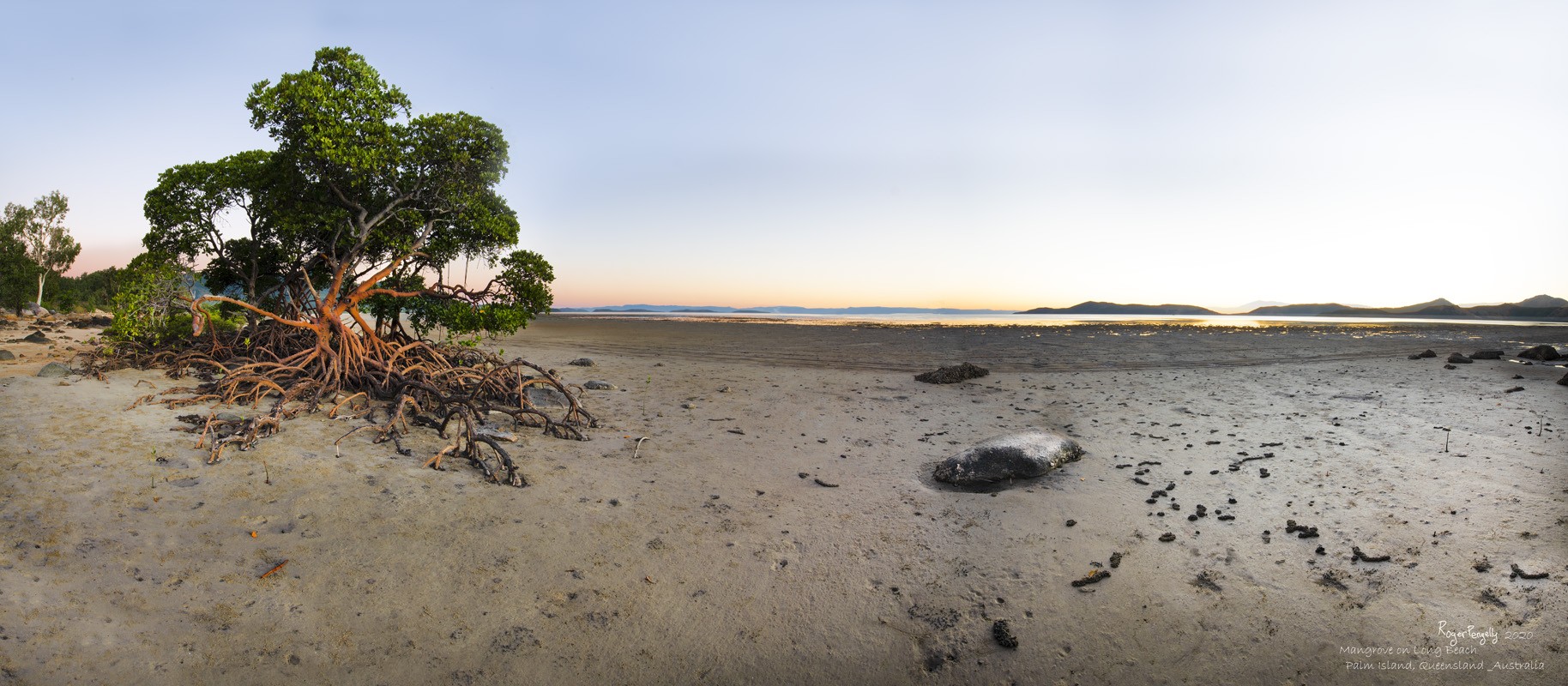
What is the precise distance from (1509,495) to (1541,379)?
11243 mm

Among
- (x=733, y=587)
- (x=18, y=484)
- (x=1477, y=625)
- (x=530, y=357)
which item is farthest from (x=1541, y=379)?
(x=530, y=357)

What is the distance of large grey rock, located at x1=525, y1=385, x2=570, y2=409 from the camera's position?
10898 mm

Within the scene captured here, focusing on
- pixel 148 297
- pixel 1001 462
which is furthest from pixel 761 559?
pixel 148 297

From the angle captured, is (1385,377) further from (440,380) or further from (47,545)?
(47,545)

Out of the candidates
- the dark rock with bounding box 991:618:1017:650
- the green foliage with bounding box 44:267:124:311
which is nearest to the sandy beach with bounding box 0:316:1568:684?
the dark rock with bounding box 991:618:1017:650

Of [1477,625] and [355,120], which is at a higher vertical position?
[355,120]

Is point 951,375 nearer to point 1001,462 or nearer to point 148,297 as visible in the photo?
point 1001,462

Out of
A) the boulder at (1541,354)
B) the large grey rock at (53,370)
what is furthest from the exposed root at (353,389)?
the boulder at (1541,354)

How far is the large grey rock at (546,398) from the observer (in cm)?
1090

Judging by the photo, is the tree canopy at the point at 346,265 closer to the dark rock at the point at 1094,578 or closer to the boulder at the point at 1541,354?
the dark rock at the point at 1094,578

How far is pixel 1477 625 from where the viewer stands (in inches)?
169

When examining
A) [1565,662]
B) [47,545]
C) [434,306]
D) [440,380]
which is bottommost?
[1565,662]

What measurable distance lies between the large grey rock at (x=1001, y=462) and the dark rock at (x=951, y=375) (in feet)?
23.8

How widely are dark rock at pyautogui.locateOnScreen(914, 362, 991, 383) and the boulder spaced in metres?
16.0
